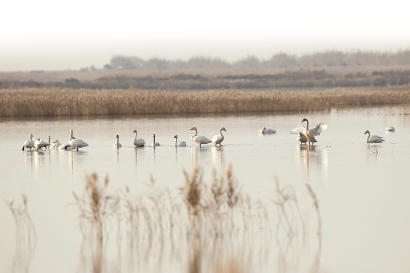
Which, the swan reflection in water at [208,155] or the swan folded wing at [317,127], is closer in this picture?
the swan reflection in water at [208,155]

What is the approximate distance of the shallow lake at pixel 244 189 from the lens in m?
7.43

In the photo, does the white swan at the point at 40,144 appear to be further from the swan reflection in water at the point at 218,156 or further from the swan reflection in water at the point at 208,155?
the swan reflection in water at the point at 218,156

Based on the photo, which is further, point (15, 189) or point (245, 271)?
point (15, 189)

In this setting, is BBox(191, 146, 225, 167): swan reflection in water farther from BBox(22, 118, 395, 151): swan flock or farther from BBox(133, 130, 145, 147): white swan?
BBox(133, 130, 145, 147): white swan

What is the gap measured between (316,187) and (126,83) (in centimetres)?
6039

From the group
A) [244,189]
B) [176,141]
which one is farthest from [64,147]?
[244,189]

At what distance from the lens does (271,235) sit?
827cm

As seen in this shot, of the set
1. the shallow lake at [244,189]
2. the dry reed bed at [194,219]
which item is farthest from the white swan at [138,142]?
the dry reed bed at [194,219]

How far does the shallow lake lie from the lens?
743 centimetres

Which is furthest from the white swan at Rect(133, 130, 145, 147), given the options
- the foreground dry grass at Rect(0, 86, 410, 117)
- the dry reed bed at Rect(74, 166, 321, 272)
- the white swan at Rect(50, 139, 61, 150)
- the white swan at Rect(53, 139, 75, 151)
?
the foreground dry grass at Rect(0, 86, 410, 117)

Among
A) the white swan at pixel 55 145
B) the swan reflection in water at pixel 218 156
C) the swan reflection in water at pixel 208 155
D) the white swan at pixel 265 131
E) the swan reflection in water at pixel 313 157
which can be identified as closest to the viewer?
the swan reflection in water at pixel 313 157

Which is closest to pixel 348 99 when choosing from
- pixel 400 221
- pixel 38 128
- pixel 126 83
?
pixel 38 128

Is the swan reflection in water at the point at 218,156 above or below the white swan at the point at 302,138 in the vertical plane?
below

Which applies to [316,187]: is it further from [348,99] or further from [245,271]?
[348,99]
